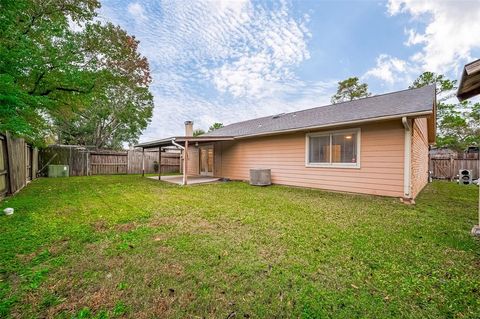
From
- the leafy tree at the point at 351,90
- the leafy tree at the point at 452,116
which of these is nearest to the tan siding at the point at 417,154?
the leafy tree at the point at 452,116

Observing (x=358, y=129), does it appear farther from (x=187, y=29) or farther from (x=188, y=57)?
(x=188, y=57)

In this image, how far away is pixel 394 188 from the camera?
5871 millimetres

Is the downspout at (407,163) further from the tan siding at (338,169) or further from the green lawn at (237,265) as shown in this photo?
the green lawn at (237,265)

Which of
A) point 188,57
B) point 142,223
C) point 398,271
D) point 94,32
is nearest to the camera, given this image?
point 398,271

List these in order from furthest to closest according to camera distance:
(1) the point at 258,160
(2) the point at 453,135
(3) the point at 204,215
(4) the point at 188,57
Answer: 1. (2) the point at 453,135
2. (4) the point at 188,57
3. (1) the point at 258,160
4. (3) the point at 204,215

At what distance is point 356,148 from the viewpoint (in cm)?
665

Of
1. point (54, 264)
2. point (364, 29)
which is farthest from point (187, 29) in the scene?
point (54, 264)

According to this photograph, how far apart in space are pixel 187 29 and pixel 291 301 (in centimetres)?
1136

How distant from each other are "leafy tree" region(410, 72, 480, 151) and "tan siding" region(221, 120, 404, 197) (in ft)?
52.8

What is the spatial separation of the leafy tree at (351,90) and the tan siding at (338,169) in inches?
597

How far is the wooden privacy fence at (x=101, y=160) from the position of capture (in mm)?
12670

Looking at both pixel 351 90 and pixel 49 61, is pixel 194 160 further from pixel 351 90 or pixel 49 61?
pixel 351 90

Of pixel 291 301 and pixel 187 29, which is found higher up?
pixel 187 29

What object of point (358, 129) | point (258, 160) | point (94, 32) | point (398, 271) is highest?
point (94, 32)
